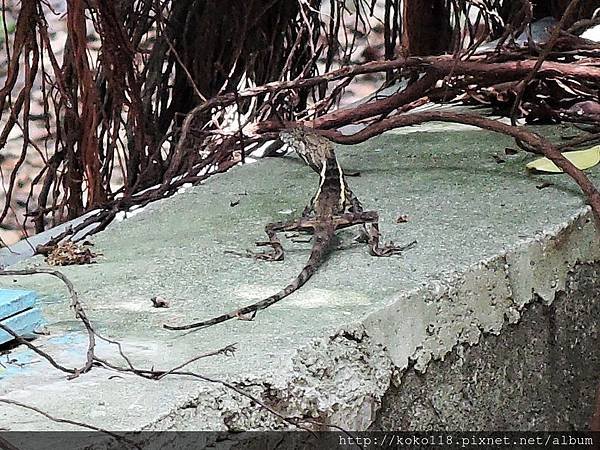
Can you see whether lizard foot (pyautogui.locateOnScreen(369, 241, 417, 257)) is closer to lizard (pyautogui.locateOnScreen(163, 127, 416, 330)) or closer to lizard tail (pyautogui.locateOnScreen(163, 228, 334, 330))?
lizard (pyautogui.locateOnScreen(163, 127, 416, 330))

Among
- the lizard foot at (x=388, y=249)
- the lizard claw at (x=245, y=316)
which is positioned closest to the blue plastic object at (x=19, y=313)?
the lizard claw at (x=245, y=316)

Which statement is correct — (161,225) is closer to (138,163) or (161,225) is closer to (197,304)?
(197,304)

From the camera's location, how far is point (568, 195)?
268 cm

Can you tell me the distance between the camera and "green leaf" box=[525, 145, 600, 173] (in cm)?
288

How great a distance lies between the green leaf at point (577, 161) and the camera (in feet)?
9.46

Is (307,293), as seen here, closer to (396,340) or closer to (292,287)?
(292,287)

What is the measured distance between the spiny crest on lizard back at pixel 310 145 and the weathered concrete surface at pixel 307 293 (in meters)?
0.15

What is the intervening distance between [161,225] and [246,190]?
0.35m

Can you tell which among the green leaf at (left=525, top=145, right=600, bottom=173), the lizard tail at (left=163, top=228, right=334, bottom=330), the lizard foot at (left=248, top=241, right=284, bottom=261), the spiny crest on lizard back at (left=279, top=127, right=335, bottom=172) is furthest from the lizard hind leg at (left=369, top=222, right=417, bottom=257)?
the green leaf at (left=525, top=145, right=600, bottom=173)

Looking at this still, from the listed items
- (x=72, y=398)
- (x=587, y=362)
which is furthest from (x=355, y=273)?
(x=72, y=398)

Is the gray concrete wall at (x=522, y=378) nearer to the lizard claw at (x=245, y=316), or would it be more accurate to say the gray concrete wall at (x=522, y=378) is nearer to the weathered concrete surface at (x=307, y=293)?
the weathered concrete surface at (x=307, y=293)

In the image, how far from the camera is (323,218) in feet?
8.38

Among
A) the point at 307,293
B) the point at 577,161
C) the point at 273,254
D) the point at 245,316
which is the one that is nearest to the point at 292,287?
the point at 307,293

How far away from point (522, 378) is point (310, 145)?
87cm
